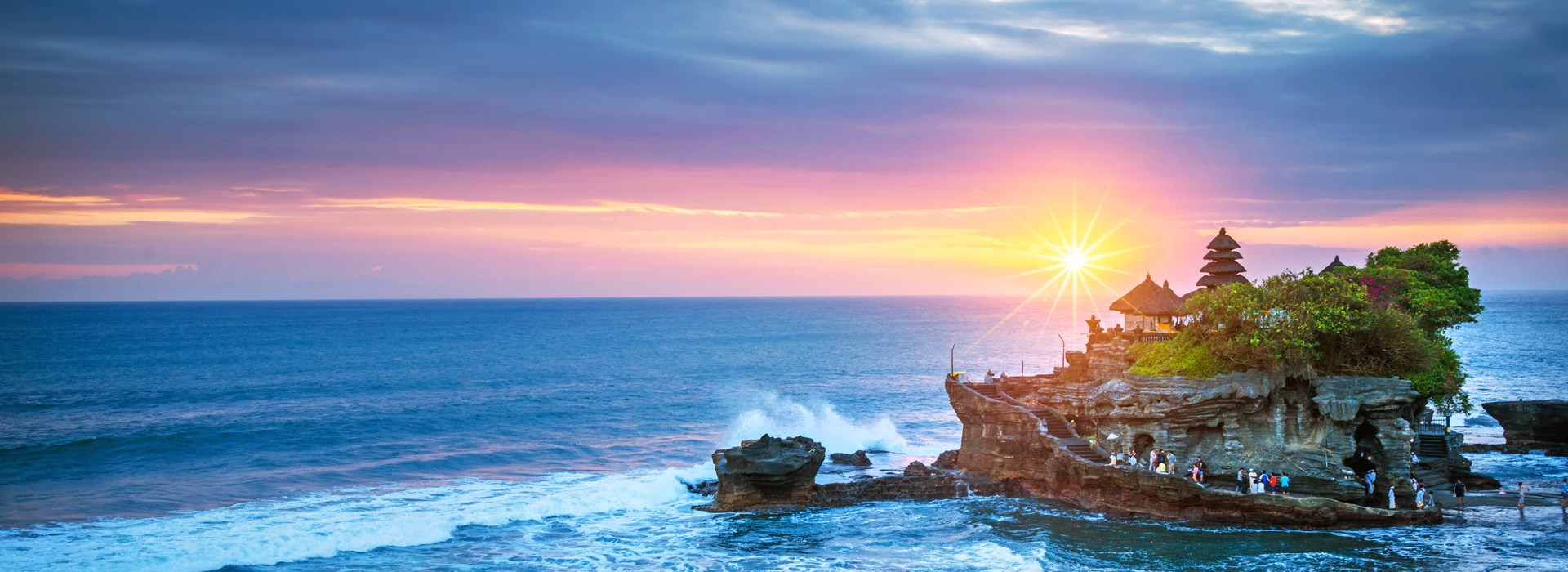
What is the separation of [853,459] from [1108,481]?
16.5 m

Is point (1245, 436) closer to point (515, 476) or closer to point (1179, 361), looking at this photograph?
point (1179, 361)

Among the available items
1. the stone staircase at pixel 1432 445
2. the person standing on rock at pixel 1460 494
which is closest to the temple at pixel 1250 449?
the stone staircase at pixel 1432 445

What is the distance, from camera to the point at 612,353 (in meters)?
133

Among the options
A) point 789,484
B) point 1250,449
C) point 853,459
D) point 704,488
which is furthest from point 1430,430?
point 704,488

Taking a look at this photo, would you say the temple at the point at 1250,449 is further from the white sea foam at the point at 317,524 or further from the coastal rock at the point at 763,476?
the white sea foam at the point at 317,524

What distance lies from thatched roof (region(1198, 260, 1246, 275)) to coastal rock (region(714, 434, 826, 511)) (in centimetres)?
2314

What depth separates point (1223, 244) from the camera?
5028 centimetres

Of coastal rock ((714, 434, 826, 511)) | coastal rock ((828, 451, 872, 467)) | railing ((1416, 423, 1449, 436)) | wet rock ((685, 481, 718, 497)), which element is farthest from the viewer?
coastal rock ((828, 451, 872, 467))

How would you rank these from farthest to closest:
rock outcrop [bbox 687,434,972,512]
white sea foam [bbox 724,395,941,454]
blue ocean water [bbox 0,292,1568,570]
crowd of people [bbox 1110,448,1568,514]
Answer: white sea foam [bbox 724,395,941,454]
rock outcrop [bbox 687,434,972,512]
crowd of people [bbox 1110,448,1568,514]
blue ocean water [bbox 0,292,1568,570]

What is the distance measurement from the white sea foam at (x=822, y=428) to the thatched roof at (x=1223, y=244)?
19429 mm

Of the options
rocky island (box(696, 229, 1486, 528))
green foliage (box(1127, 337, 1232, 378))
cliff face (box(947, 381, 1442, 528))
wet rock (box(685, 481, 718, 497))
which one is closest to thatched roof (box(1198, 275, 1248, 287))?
rocky island (box(696, 229, 1486, 528))

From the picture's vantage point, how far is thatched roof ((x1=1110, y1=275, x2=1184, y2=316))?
4981 cm

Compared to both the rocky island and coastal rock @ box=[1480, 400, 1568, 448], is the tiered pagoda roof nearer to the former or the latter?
the rocky island

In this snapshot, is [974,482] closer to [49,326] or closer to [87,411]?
[87,411]
